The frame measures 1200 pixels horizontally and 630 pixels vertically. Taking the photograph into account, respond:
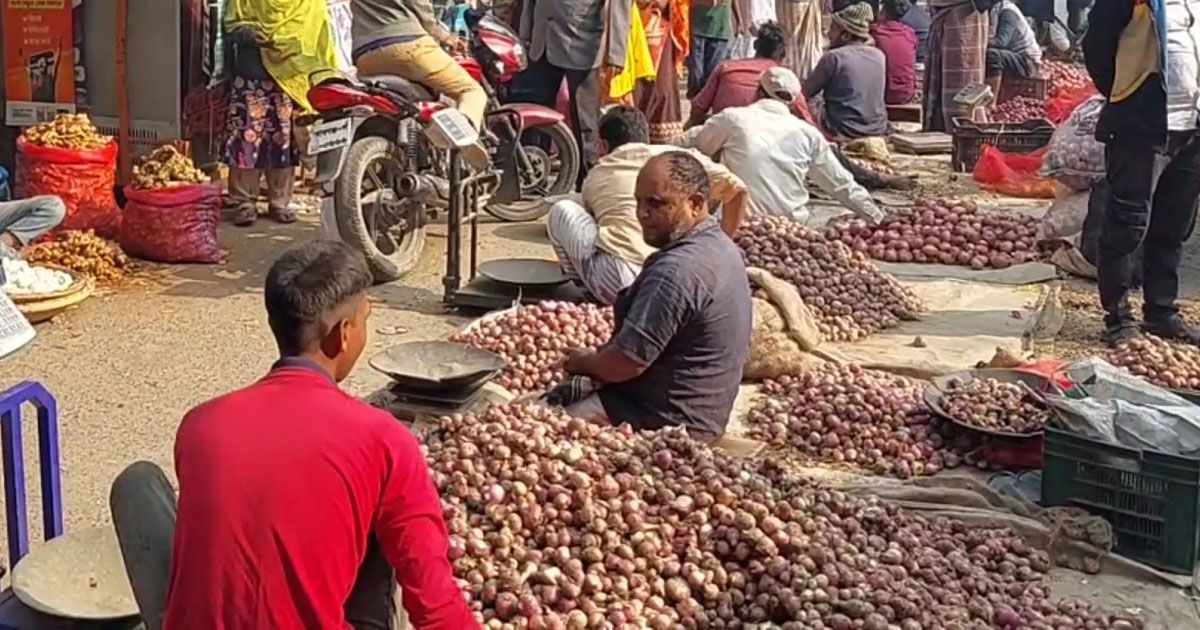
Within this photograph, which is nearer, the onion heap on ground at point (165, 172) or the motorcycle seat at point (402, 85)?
the motorcycle seat at point (402, 85)

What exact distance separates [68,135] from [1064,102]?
28.5ft

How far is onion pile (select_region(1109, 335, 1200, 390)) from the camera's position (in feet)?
18.5

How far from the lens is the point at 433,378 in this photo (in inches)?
194

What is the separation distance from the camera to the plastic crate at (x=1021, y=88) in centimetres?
1330

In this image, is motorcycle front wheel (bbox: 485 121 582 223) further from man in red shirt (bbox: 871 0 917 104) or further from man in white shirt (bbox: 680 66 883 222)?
man in red shirt (bbox: 871 0 917 104)

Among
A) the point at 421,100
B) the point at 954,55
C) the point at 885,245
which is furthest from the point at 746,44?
the point at 421,100

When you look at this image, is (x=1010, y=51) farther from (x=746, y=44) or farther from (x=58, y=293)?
(x=58, y=293)

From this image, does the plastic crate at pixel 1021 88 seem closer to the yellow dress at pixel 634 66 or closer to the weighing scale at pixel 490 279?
the yellow dress at pixel 634 66

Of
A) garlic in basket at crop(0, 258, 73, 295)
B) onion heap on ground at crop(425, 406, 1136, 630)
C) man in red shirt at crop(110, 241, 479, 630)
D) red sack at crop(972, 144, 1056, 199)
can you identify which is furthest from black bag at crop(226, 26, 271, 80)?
man in red shirt at crop(110, 241, 479, 630)

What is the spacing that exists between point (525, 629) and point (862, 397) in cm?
227

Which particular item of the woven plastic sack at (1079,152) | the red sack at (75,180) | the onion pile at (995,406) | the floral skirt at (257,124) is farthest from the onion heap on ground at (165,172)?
the woven plastic sack at (1079,152)

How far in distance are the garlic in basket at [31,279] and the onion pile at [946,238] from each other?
4052 mm

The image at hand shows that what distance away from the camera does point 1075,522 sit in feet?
14.1

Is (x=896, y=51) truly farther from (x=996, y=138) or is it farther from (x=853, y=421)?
(x=853, y=421)
